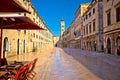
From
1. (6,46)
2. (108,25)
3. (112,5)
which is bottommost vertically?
(6,46)

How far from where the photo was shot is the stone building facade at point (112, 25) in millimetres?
24312

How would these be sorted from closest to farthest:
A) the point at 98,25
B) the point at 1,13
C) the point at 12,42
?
the point at 1,13 < the point at 12,42 < the point at 98,25

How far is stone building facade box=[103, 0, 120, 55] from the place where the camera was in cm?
2431

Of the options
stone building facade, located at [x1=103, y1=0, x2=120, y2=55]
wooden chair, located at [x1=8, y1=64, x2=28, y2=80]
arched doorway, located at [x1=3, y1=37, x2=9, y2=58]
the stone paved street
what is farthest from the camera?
stone building facade, located at [x1=103, y1=0, x2=120, y2=55]

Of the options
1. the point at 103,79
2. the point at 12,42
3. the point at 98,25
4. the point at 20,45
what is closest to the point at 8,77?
the point at 103,79

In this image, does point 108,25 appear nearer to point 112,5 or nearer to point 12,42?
point 112,5

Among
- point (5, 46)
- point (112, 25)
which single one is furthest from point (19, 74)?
point (112, 25)

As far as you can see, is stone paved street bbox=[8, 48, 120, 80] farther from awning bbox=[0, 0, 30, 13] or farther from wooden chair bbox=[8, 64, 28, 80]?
awning bbox=[0, 0, 30, 13]

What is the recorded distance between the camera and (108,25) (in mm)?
27922

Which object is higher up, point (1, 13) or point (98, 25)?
point (98, 25)

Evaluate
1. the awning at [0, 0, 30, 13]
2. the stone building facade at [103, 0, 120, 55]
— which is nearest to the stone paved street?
the awning at [0, 0, 30, 13]

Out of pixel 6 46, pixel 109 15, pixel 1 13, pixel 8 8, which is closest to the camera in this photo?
pixel 8 8

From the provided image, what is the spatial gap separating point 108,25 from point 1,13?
2364 cm

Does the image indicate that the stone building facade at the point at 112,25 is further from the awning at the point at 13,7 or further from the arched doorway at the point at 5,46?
the awning at the point at 13,7
